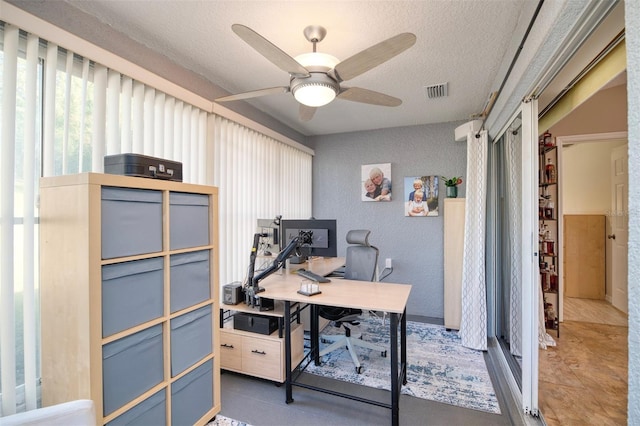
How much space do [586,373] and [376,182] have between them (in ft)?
9.60

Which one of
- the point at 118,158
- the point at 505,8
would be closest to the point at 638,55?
the point at 505,8

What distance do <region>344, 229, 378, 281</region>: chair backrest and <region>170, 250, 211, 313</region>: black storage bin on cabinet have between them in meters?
1.46

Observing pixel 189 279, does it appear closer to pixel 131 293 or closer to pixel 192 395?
pixel 131 293

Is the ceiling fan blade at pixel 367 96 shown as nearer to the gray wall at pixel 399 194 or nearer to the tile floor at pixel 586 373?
the gray wall at pixel 399 194

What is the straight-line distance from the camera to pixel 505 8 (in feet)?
5.57

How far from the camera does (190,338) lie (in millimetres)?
1793

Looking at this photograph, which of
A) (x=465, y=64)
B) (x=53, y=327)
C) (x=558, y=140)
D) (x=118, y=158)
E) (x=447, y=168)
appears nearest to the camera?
(x=53, y=327)

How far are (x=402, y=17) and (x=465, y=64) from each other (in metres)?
0.90

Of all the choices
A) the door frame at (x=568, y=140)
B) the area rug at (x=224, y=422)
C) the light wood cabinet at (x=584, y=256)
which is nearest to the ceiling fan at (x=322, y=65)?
the area rug at (x=224, y=422)

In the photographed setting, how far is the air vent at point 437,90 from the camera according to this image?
2748 millimetres

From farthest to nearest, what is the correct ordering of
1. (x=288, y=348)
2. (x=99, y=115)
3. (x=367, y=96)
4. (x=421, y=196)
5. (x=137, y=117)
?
1. (x=421, y=196)
2. (x=288, y=348)
3. (x=137, y=117)
4. (x=367, y=96)
5. (x=99, y=115)

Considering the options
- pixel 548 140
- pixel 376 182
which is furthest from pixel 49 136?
pixel 548 140

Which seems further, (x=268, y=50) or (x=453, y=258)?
(x=453, y=258)

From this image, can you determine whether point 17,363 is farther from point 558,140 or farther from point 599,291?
point 599,291
